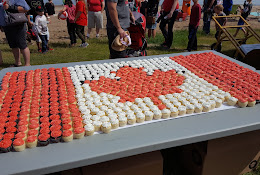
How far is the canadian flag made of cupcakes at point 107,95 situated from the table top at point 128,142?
60 mm

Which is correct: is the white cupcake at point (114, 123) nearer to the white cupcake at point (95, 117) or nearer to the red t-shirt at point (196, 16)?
the white cupcake at point (95, 117)

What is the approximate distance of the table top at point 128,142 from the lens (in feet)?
3.92

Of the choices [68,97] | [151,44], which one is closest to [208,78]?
[68,97]

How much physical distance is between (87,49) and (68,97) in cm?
465

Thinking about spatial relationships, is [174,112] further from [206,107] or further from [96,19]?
[96,19]

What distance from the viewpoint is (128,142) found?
4.45 ft

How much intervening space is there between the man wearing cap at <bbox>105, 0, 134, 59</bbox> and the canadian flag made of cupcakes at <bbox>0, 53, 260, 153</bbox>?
0.58 metres

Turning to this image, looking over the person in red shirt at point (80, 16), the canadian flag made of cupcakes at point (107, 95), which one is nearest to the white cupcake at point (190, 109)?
the canadian flag made of cupcakes at point (107, 95)

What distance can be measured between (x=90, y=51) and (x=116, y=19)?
327cm

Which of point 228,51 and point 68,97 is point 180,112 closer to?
point 68,97

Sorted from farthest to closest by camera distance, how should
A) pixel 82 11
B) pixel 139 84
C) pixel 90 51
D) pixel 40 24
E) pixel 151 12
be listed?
pixel 151 12
pixel 82 11
pixel 90 51
pixel 40 24
pixel 139 84

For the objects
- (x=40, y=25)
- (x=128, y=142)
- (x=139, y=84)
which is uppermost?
(x=40, y=25)

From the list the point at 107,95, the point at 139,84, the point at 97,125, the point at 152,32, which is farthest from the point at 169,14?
the point at 97,125

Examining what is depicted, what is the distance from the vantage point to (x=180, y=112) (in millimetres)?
1655
